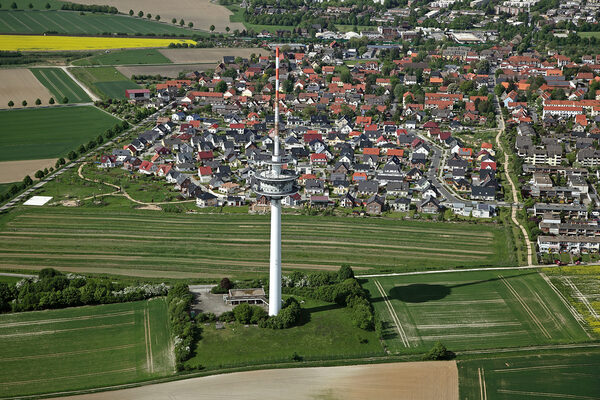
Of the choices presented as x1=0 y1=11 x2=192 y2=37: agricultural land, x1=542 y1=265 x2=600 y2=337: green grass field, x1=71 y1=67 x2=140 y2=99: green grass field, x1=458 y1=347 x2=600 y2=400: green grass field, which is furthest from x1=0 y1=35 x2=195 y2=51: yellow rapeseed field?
x1=458 y1=347 x2=600 y2=400: green grass field

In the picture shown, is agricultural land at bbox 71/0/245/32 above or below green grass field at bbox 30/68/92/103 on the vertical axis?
above

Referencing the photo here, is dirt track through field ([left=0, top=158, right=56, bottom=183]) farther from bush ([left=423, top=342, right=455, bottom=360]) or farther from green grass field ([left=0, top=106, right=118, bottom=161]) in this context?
bush ([left=423, top=342, right=455, bottom=360])

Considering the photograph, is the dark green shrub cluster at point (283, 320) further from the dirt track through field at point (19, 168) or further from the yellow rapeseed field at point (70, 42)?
the yellow rapeseed field at point (70, 42)

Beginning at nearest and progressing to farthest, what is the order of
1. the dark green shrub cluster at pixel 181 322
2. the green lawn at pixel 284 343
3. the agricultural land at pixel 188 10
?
the dark green shrub cluster at pixel 181 322
the green lawn at pixel 284 343
the agricultural land at pixel 188 10

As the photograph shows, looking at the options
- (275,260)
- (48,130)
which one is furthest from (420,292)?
(48,130)

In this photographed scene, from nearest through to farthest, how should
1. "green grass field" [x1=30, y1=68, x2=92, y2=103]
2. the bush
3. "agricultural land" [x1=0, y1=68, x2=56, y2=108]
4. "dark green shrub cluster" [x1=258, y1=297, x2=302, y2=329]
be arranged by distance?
the bush
"dark green shrub cluster" [x1=258, y1=297, x2=302, y2=329]
"agricultural land" [x1=0, y1=68, x2=56, y2=108]
"green grass field" [x1=30, y1=68, x2=92, y2=103]

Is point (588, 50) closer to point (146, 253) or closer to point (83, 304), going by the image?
point (146, 253)

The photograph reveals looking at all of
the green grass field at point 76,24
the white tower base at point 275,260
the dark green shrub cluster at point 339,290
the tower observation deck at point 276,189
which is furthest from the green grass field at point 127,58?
the white tower base at point 275,260
